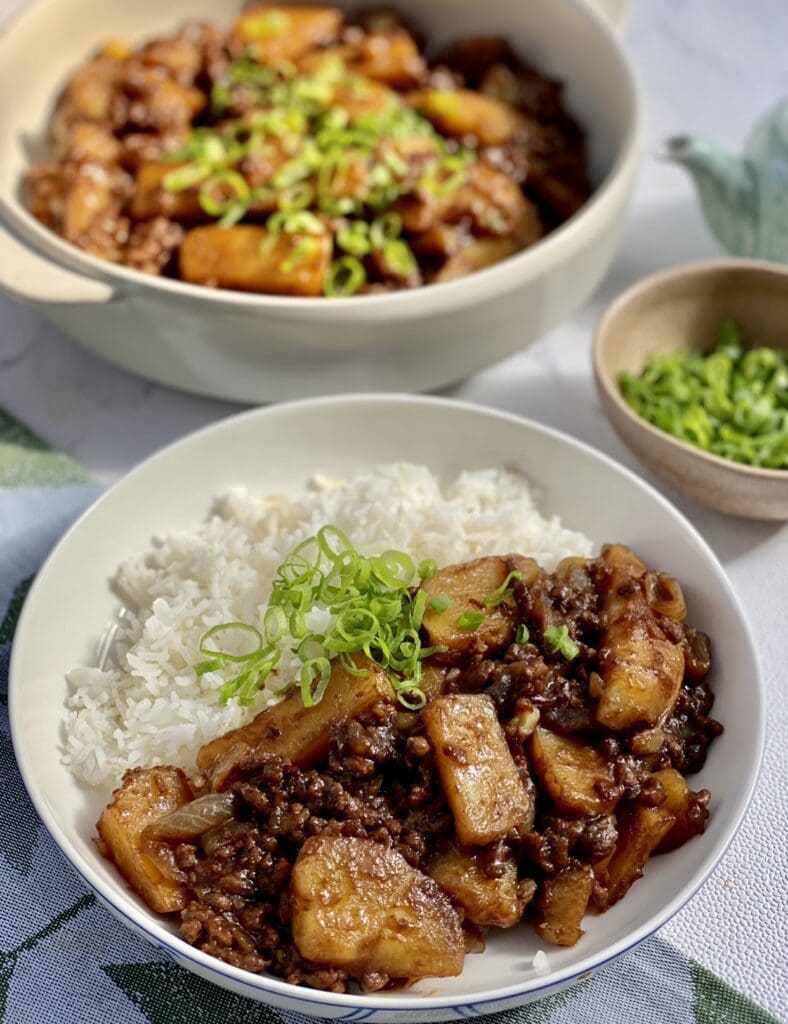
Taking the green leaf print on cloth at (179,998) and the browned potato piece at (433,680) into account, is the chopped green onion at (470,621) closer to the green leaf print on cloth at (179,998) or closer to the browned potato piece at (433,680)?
the browned potato piece at (433,680)

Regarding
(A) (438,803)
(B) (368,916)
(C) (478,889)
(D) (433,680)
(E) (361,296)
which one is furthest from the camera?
(E) (361,296)

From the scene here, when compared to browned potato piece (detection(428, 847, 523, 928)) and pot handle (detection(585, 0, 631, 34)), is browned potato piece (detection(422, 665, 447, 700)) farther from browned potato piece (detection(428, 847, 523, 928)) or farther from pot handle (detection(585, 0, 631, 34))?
pot handle (detection(585, 0, 631, 34))

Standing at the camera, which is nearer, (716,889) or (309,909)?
(309,909)

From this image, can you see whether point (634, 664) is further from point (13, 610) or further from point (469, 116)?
point (469, 116)

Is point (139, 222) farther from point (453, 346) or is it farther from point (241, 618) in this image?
point (241, 618)

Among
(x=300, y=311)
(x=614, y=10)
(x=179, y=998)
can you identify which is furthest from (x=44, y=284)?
(x=614, y=10)

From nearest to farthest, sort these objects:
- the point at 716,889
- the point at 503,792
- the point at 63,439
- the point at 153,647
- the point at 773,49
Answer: the point at 503,792 → the point at 716,889 → the point at 153,647 → the point at 63,439 → the point at 773,49

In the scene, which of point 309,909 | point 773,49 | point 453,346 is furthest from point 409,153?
point 309,909
